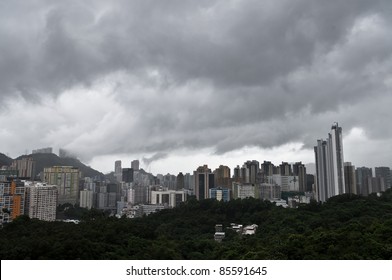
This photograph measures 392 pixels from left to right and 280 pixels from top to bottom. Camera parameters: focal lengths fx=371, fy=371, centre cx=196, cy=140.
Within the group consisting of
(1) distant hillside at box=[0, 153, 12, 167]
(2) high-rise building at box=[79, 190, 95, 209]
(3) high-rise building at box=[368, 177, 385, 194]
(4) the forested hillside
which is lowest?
(4) the forested hillside

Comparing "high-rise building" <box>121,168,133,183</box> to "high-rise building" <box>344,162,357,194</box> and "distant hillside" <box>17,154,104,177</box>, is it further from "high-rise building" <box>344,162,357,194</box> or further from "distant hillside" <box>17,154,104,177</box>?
"high-rise building" <box>344,162,357,194</box>

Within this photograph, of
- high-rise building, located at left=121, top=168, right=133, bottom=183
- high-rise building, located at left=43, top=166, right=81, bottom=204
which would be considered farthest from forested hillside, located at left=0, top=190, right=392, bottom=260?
high-rise building, located at left=121, top=168, right=133, bottom=183

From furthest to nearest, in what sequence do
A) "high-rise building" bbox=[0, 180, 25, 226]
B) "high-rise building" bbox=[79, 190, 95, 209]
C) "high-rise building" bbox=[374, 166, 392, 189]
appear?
1. "high-rise building" bbox=[79, 190, 95, 209]
2. "high-rise building" bbox=[374, 166, 392, 189]
3. "high-rise building" bbox=[0, 180, 25, 226]

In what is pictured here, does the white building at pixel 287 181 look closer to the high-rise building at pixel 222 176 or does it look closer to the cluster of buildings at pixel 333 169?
the high-rise building at pixel 222 176

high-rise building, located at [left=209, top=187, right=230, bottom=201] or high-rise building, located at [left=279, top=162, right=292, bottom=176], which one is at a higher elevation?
high-rise building, located at [left=279, top=162, right=292, bottom=176]

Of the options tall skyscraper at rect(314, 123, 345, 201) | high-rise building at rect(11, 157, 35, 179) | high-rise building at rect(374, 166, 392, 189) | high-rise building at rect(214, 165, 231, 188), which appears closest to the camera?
tall skyscraper at rect(314, 123, 345, 201)

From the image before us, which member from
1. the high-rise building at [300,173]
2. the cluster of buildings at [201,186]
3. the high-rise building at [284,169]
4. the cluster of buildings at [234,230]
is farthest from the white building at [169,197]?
the cluster of buildings at [234,230]

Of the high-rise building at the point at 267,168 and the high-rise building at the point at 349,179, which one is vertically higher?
the high-rise building at the point at 267,168

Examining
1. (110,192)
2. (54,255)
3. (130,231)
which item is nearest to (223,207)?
(130,231)

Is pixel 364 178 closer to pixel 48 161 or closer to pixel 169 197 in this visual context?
pixel 169 197
